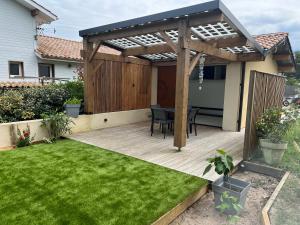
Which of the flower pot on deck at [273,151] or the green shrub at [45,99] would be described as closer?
the flower pot on deck at [273,151]

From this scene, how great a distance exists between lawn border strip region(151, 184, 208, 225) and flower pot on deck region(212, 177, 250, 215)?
13.2 inches

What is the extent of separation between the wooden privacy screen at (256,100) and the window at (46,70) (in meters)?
11.3

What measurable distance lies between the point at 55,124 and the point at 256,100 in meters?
5.09

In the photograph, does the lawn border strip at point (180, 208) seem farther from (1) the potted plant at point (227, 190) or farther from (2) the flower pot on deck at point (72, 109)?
(2) the flower pot on deck at point (72, 109)

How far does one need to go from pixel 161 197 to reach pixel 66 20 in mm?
15064

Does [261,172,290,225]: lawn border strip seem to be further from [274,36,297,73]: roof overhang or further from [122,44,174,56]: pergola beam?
[274,36,297,73]: roof overhang

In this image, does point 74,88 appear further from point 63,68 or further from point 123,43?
point 63,68

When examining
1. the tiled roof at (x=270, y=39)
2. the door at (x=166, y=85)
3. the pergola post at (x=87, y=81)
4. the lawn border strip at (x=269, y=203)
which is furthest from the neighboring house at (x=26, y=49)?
the lawn border strip at (x=269, y=203)

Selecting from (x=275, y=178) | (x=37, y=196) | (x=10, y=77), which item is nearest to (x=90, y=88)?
(x=37, y=196)

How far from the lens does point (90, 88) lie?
7.18 meters

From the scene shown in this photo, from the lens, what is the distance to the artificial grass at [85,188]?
280 cm

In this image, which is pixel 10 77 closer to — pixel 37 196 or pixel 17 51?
pixel 17 51

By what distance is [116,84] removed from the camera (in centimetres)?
816

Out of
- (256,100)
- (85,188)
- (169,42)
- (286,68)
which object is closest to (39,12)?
(169,42)
